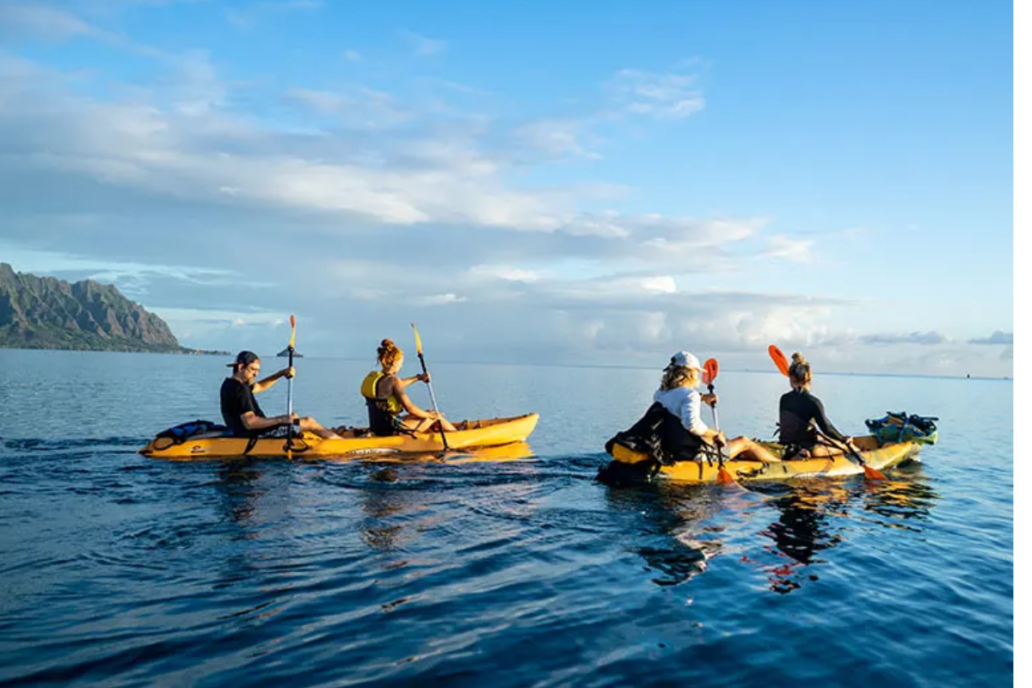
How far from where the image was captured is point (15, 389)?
40344 millimetres

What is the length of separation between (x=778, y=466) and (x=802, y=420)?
133 centimetres

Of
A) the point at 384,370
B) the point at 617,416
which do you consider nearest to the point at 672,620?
the point at 384,370

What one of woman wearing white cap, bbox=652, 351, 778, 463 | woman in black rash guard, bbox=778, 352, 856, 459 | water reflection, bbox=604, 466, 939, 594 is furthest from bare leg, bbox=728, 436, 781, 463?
woman wearing white cap, bbox=652, 351, 778, 463

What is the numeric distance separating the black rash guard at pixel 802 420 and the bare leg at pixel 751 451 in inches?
34.1

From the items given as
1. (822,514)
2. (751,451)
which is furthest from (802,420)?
(822,514)

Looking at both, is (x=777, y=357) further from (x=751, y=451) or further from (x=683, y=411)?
(x=683, y=411)

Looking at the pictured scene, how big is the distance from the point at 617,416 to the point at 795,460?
21.2 metres

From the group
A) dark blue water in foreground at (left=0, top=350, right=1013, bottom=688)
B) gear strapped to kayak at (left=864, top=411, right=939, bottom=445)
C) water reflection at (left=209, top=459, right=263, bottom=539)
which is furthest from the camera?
gear strapped to kayak at (left=864, top=411, right=939, bottom=445)

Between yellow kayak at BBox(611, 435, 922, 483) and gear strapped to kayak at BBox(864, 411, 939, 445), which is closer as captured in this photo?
yellow kayak at BBox(611, 435, 922, 483)

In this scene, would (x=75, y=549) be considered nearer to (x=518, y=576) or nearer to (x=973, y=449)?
(x=518, y=576)

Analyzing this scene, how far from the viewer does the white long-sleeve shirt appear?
1277 centimetres

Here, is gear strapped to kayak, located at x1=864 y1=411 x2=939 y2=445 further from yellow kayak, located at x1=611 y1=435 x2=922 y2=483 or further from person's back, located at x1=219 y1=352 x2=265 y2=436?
person's back, located at x1=219 y1=352 x2=265 y2=436

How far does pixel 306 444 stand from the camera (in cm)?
1647

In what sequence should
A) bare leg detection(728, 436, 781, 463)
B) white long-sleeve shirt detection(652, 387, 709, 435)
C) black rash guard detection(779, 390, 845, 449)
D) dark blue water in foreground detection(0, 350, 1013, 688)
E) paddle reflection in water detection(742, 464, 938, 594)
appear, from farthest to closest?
black rash guard detection(779, 390, 845, 449), bare leg detection(728, 436, 781, 463), white long-sleeve shirt detection(652, 387, 709, 435), paddle reflection in water detection(742, 464, 938, 594), dark blue water in foreground detection(0, 350, 1013, 688)
